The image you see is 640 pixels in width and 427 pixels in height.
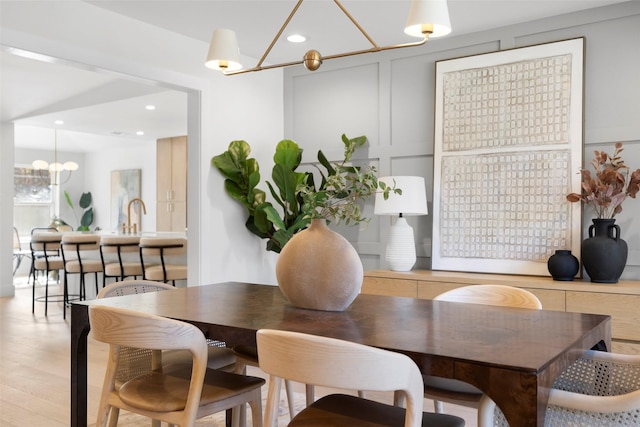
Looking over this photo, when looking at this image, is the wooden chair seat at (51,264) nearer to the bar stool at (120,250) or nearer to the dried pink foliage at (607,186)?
the bar stool at (120,250)

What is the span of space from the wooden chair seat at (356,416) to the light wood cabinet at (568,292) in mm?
2027

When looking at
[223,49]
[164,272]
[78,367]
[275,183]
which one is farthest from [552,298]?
[164,272]

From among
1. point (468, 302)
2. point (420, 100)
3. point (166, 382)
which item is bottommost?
point (166, 382)

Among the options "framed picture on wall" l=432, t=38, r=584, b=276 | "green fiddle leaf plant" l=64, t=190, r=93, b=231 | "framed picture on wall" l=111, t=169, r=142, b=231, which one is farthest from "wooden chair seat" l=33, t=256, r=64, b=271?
"green fiddle leaf plant" l=64, t=190, r=93, b=231

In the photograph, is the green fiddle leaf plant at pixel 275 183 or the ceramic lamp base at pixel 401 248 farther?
the green fiddle leaf plant at pixel 275 183

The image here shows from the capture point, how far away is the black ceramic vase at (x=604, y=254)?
339 centimetres

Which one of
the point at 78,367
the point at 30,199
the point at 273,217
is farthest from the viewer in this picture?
the point at 30,199

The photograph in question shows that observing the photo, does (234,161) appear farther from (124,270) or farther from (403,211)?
(124,270)

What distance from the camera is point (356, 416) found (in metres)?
1.69

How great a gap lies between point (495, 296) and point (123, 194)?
33.3 ft

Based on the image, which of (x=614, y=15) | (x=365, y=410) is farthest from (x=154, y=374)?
(x=614, y=15)

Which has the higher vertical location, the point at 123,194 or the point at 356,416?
the point at 123,194

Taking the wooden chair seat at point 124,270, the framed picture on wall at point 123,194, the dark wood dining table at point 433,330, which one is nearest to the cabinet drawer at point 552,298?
the dark wood dining table at point 433,330

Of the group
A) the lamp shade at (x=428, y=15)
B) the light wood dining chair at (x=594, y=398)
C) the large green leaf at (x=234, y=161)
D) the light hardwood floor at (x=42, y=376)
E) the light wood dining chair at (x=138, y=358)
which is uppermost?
the lamp shade at (x=428, y=15)
